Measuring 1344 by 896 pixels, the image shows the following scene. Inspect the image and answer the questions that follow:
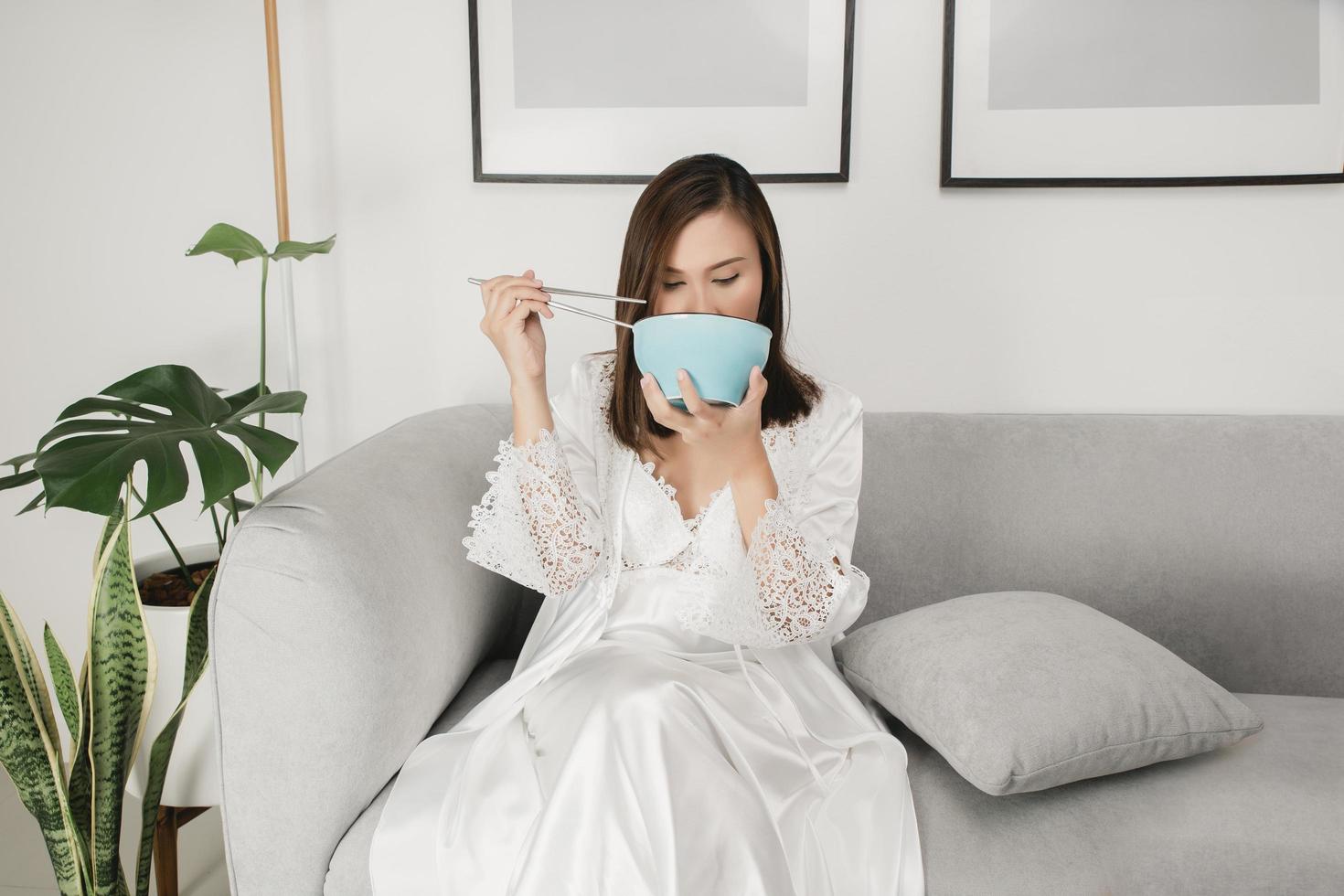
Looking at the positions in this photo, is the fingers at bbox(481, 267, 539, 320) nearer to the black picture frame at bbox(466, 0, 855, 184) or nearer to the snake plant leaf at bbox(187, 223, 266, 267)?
the snake plant leaf at bbox(187, 223, 266, 267)

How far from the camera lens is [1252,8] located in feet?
5.62

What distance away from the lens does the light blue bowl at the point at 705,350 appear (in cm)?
99

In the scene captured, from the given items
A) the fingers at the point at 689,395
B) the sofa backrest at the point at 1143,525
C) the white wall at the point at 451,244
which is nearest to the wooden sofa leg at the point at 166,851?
the white wall at the point at 451,244

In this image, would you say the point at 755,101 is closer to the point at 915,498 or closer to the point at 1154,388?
the point at 915,498

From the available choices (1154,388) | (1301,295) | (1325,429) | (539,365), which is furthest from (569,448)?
(1301,295)

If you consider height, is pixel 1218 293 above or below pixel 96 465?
above

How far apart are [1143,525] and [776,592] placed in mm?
830

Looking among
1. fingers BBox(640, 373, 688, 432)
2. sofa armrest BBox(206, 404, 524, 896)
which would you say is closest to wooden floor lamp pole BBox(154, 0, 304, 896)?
sofa armrest BBox(206, 404, 524, 896)

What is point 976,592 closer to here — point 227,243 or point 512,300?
point 512,300

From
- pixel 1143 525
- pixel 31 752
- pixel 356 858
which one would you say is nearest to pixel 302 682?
pixel 356 858

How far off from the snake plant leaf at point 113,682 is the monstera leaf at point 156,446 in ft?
0.43

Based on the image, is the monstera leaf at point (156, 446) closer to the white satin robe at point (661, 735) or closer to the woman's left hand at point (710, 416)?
the white satin robe at point (661, 735)

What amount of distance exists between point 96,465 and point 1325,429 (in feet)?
6.28

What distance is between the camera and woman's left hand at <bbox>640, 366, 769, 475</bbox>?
40.7 inches
